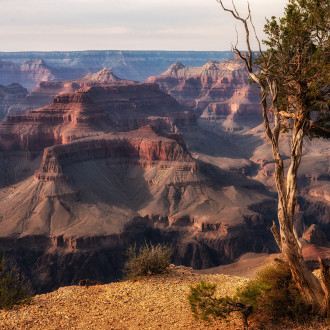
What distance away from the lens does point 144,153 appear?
128500mm

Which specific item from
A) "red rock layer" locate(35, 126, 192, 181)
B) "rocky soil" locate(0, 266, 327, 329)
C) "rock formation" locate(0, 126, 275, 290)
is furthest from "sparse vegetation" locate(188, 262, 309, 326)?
"red rock layer" locate(35, 126, 192, 181)

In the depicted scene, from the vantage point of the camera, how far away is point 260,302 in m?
23.3

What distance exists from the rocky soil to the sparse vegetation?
709 mm

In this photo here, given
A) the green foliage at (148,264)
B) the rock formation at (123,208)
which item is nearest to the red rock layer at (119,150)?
the rock formation at (123,208)

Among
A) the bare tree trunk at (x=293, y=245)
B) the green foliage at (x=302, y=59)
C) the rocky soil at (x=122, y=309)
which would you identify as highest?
the green foliage at (x=302, y=59)

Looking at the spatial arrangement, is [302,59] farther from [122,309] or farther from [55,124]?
[55,124]

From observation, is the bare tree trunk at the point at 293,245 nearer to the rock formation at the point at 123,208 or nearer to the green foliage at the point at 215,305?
the green foliage at the point at 215,305

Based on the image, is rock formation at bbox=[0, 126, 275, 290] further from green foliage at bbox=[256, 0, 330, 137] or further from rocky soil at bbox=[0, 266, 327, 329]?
green foliage at bbox=[256, 0, 330, 137]

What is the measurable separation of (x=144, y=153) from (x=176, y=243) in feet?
117

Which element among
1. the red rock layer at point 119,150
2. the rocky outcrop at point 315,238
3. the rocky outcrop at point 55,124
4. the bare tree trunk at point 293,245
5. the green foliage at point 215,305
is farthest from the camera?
the rocky outcrop at point 55,124

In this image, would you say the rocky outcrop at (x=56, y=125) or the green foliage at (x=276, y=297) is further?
the rocky outcrop at (x=56, y=125)

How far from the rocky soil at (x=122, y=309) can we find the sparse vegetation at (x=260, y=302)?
71cm

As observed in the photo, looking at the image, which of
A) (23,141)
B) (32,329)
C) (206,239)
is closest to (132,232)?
(206,239)

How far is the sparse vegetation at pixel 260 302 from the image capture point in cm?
2203
